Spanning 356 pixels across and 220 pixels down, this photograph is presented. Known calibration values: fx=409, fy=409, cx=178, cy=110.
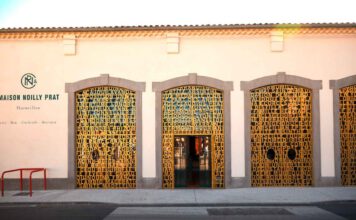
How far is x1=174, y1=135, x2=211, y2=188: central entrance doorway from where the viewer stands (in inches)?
576

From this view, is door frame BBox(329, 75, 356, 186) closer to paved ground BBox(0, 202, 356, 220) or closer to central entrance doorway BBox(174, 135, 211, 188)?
paved ground BBox(0, 202, 356, 220)

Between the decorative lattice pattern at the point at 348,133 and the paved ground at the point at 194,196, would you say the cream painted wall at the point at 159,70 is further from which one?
the paved ground at the point at 194,196

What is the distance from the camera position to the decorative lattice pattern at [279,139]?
1456 centimetres

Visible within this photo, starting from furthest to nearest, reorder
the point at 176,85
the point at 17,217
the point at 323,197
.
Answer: the point at 176,85 → the point at 323,197 → the point at 17,217

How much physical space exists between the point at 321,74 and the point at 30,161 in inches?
426

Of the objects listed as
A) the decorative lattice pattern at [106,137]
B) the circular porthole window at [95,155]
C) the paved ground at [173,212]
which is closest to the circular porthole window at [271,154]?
the paved ground at [173,212]

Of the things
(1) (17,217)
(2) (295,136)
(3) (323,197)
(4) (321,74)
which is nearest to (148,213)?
(1) (17,217)

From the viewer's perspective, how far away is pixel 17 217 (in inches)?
396

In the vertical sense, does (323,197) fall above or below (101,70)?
below

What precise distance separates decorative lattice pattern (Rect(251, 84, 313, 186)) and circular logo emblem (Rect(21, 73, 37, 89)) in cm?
788

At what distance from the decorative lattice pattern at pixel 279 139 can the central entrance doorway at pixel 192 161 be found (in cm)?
163

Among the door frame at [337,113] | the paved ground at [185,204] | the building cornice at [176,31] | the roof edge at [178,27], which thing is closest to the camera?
the paved ground at [185,204]

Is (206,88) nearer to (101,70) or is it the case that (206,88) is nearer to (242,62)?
(242,62)

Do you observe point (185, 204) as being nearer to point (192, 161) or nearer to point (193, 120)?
point (192, 161)
